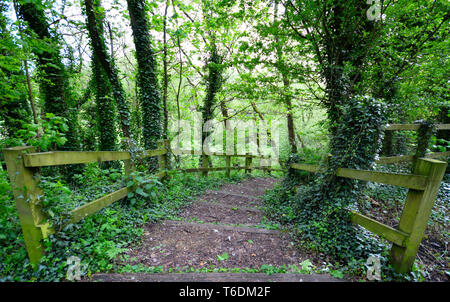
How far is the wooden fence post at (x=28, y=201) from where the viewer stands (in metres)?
1.71

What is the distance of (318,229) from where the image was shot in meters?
2.76

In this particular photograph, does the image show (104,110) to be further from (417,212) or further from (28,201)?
(417,212)

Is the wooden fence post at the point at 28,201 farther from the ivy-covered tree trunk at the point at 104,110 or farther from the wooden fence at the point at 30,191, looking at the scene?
the ivy-covered tree trunk at the point at 104,110

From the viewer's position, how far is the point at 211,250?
2.55 meters

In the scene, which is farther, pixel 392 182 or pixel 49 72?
pixel 49 72

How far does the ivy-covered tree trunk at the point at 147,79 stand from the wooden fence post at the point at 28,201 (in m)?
3.89

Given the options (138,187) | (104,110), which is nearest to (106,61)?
(104,110)

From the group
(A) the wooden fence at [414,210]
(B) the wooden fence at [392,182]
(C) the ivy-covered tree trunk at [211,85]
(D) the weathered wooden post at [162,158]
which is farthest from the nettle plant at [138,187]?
(C) the ivy-covered tree trunk at [211,85]

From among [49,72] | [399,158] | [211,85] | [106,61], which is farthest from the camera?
[211,85]

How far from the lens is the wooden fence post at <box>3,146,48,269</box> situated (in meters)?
1.71

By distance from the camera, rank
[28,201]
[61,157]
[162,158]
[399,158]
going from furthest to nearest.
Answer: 1. [162,158]
2. [399,158]
3. [61,157]
4. [28,201]

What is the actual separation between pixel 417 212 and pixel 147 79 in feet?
20.8
